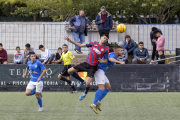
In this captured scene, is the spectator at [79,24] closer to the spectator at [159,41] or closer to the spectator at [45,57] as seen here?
the spectator at [45,57]

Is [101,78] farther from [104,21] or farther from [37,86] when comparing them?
[104,21]

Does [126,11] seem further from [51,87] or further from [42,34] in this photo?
[51,87]

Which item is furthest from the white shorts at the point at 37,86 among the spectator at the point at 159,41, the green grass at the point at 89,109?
the spectator at the point at 159,41

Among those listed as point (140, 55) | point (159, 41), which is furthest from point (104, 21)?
point (159, 41)

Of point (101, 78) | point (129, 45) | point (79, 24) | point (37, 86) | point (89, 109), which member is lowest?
point (89, 109)

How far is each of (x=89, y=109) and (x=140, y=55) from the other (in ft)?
19.6

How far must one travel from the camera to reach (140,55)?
16.3m

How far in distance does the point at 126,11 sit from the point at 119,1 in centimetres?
113

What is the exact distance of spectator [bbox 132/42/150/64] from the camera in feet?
52.7

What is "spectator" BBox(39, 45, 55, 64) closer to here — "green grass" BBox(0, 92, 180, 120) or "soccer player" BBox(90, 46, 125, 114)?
"green grass" BBox(0, 92, 180, 120)

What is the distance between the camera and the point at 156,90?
15734mm

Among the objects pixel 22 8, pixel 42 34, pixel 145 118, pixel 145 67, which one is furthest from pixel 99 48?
pixel 22 8

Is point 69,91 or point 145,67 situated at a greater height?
point 145,67

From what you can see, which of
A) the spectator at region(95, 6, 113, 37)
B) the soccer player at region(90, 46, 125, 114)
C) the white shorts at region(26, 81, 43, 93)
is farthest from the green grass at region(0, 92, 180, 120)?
the spectator at region(95, 6, 113, 37)
